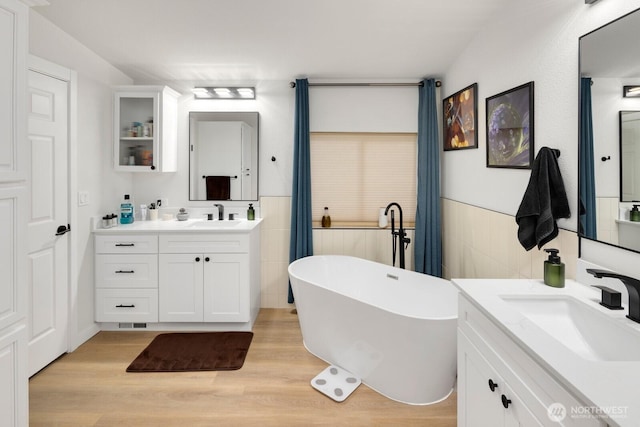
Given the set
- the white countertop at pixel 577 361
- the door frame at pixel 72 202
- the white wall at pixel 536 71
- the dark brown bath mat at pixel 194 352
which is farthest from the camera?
the door frame at pixel 72 202

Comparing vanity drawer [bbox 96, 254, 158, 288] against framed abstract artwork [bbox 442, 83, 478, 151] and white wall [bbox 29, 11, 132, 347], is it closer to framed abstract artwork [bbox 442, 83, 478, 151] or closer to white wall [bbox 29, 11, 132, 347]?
white wall [bbox 29, 11, 132, 347]

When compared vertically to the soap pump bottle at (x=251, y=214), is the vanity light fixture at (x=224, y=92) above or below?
above

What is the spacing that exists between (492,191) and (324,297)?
1476 mm

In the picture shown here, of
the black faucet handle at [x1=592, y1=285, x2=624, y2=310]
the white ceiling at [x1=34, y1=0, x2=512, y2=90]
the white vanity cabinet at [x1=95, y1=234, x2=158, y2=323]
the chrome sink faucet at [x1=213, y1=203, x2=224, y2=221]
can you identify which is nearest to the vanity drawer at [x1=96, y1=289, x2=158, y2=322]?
the white vanity cabinet at [x1=95, y1=234, x2=158, y2=323]

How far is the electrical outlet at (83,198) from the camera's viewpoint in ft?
→ 9.81

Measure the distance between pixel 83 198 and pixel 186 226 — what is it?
863 mm

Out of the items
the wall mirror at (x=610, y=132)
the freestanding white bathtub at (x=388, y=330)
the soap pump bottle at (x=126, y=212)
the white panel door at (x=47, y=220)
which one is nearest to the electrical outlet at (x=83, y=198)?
the white panel door at (x=47, y=220)

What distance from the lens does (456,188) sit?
11.3 feet

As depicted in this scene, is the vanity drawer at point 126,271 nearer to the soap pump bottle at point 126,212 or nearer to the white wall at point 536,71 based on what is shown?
the soap pump bottle at point 126,212

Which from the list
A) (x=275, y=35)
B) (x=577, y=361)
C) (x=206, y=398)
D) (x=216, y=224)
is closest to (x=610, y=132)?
(x=577, y=361)

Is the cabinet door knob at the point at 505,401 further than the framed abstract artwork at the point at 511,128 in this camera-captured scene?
No

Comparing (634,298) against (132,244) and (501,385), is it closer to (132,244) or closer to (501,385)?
(501,385)

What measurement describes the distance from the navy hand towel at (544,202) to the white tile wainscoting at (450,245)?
112 millimetres

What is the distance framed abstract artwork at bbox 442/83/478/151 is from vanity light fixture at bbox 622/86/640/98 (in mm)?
1479
